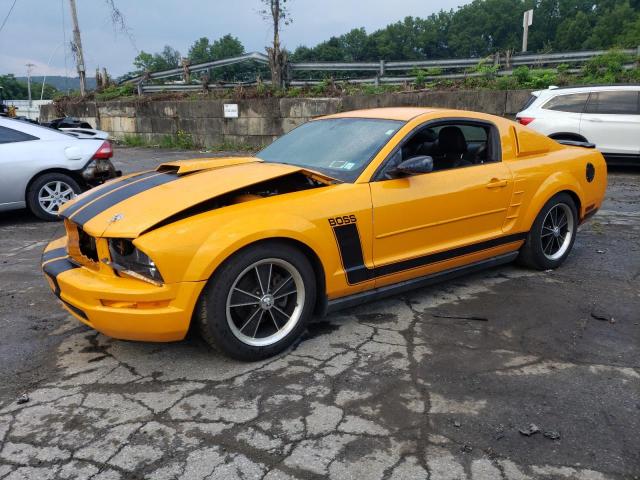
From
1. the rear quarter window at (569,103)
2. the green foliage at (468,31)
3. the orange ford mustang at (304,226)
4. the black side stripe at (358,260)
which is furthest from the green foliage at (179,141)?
the green foliage at (468,31)

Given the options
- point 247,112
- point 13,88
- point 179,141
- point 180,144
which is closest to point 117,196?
point 247,112

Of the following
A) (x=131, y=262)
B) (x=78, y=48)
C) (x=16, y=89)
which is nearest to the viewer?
(x=131, y=262)

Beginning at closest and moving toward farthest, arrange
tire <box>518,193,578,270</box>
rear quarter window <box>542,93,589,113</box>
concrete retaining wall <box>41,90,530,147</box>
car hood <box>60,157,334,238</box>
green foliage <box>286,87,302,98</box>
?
car hood <box>60,157,334,238</box> → tire <box>518,193,578,270</box> → rear quarter window <box>542,93,589,113</box> → concrete retaining wall <box>41,90,530,147</box> → green foliage <box>286,87,302,98</box>

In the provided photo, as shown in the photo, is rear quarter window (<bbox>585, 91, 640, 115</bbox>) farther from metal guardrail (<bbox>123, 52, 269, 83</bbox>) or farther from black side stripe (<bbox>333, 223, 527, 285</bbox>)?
metal guardrail (<bbox>123, 52, 269, 83</bbox>)

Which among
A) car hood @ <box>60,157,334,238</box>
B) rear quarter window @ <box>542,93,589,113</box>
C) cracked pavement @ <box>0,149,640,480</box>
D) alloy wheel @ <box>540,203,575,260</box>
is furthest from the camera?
rear quarter window @ <box>542,93,589,113</box>

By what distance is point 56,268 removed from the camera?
3389 millimetres

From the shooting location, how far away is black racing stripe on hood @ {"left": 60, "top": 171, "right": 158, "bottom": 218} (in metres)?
3.62

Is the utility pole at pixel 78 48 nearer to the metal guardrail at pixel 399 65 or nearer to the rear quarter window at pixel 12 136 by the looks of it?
the metal guardrail at pixel 399 65

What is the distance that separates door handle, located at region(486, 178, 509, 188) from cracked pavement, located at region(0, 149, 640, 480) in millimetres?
856

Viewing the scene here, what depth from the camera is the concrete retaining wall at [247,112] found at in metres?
12.4

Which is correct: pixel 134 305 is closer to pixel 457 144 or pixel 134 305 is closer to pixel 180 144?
pixel 457 144

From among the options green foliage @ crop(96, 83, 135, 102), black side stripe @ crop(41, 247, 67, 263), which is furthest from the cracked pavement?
green foliage @ crop(96, 83, 135, 102)

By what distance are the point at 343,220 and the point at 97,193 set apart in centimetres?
173

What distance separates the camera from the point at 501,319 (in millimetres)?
3807
